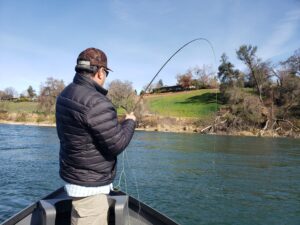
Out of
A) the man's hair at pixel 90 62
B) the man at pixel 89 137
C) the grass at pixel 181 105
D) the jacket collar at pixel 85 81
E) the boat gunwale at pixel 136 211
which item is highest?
the grass at pixel 181 105

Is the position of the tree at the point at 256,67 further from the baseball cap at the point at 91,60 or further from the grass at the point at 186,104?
the baseball cap at the point at 91,60

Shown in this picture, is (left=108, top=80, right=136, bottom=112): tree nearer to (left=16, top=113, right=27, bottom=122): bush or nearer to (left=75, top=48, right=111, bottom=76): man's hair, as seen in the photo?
(left=16, top=113, right=27, bottom=122): bush

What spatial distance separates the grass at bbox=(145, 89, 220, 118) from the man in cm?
4216

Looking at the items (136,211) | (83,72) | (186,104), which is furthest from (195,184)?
(186,104)

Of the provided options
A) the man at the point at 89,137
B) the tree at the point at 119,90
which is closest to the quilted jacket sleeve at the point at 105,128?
the man at the point at 89,137

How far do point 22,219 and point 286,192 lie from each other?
8.52 m

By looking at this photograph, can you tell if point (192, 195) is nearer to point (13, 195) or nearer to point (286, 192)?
point (286, 192)

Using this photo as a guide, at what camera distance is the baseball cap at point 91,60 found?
3.23 metres

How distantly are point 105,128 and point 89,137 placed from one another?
0.54 ft

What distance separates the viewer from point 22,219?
4973 millimetres

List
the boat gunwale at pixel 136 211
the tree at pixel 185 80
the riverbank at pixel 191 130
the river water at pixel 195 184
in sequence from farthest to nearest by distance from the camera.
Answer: the tree at pixel 185 80, the riverbank at pixel 191 130, the river water at pixel 195 184, the boat gunwale at pixel 136 211

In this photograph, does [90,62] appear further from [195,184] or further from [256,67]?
[256,67]

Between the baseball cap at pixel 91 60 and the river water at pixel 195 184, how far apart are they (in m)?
3.79

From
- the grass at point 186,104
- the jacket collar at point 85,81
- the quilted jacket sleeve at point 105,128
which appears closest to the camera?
the quilted jacket sleeve at point 105,128
